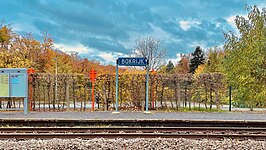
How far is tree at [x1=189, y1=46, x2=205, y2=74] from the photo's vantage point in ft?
194

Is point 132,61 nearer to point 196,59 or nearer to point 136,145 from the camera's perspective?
point 136,145

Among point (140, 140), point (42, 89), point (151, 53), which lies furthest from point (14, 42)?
point (140, 140)

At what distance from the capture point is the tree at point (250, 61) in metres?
20.5

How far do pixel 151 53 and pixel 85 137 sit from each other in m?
29.5

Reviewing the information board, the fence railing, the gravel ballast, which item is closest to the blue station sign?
the fence railing

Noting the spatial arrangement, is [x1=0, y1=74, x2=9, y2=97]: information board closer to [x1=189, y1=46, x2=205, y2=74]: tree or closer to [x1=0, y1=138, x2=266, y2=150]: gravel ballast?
[x1=0, y1=138, x2=266, y2=150]: gravel ballast

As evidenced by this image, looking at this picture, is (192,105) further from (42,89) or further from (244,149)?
(244,149)

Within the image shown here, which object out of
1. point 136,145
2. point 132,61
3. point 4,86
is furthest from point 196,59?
point 136,145

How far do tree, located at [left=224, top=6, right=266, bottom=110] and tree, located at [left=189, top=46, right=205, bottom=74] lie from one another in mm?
36379

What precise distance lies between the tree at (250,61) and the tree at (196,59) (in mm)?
36379

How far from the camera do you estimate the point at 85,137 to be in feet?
29.1

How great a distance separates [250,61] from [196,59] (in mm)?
39211

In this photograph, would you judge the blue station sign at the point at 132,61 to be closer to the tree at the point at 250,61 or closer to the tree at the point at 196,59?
the tree at the point at 250,61

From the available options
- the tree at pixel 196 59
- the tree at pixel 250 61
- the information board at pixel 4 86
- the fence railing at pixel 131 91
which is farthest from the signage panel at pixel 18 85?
the tree at pixel 196 59
